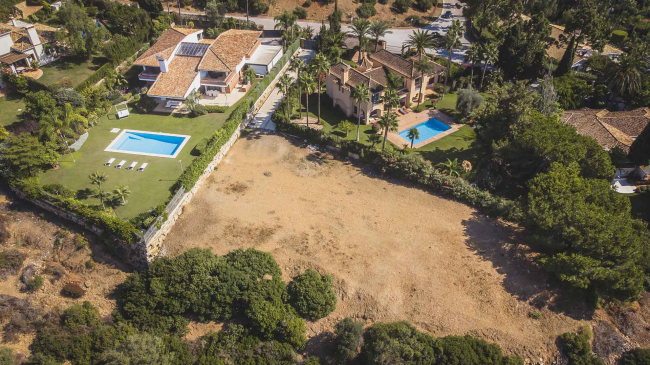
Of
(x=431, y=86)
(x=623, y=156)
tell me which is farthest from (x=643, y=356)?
(x=431, y=86)

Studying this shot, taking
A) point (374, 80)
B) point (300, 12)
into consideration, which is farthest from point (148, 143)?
point (300, 12)

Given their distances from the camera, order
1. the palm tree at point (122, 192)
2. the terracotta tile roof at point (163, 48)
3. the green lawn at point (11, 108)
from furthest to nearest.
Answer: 1. the terracotta tile roof at point (163, 48)
2. the green lawn at point (11, 108)
3. the palm tree at point (122, 192)

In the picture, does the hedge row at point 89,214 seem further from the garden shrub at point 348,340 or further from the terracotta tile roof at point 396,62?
the terracotta tile roof at point 396,62

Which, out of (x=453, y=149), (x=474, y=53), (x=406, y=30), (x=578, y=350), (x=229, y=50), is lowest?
(x=578, y=350)

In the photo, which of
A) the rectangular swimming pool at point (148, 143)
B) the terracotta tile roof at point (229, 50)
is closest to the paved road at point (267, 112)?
the terracotta tile roof at point (229, 50)

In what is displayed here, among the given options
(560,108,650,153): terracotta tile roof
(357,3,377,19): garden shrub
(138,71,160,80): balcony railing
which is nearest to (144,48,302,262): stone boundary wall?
(138,71,160,80): balcony railing

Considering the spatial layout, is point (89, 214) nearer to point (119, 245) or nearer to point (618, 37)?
point (119, 245)

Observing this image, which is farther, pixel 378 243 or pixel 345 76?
pixel 345 76
